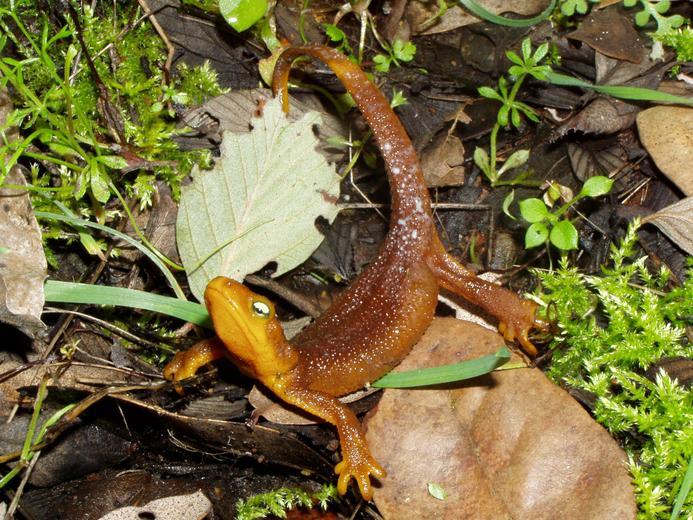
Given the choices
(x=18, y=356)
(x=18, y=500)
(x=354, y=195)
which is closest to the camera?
(x=18, y=500)

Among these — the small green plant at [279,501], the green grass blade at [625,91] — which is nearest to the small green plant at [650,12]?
the green grass blade at [625,91]

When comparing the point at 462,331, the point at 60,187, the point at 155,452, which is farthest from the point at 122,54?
the point at 462,331

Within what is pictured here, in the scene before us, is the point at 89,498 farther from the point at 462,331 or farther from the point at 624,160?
the point at 624,160

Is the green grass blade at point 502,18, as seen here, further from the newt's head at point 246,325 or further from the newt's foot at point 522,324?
the newt's head at point 246,325

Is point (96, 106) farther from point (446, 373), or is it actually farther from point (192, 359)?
point (446, 373)

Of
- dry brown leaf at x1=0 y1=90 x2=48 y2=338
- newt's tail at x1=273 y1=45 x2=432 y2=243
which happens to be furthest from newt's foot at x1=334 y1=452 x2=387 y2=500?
dry brown leaf at x1=0 y1=90 x2=48 y2=338

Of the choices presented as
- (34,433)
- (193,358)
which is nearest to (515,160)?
(193,358)
